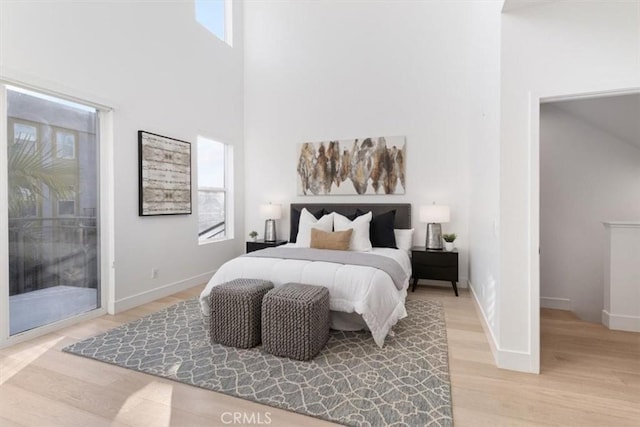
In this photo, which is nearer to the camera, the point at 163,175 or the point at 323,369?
the point at 323,369

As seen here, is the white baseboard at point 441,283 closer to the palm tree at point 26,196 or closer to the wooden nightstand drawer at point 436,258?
the wooden nightstand drawer at point 436,258

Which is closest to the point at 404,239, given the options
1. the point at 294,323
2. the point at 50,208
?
the point at 294,323

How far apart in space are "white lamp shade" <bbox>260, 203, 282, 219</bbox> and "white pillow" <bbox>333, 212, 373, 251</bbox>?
1.05m

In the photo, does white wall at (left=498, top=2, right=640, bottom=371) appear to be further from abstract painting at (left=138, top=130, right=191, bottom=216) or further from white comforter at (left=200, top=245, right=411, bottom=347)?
abstract painting at (left=138, top=130, right=191, bottom=216)

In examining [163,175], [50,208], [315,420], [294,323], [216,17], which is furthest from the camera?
[216,17]

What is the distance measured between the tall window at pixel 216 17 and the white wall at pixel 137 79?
0.94ft

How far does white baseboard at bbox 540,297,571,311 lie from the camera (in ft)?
12.4

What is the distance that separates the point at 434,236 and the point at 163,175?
141 inches

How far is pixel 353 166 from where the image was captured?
15.9ft

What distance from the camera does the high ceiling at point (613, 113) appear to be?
2.91m

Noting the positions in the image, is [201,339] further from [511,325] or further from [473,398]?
[511,325]

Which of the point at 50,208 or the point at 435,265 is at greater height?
the point at 50,208

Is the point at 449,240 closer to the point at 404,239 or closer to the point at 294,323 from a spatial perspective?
the point at 404,239

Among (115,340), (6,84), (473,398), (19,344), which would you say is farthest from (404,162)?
(19,344)
